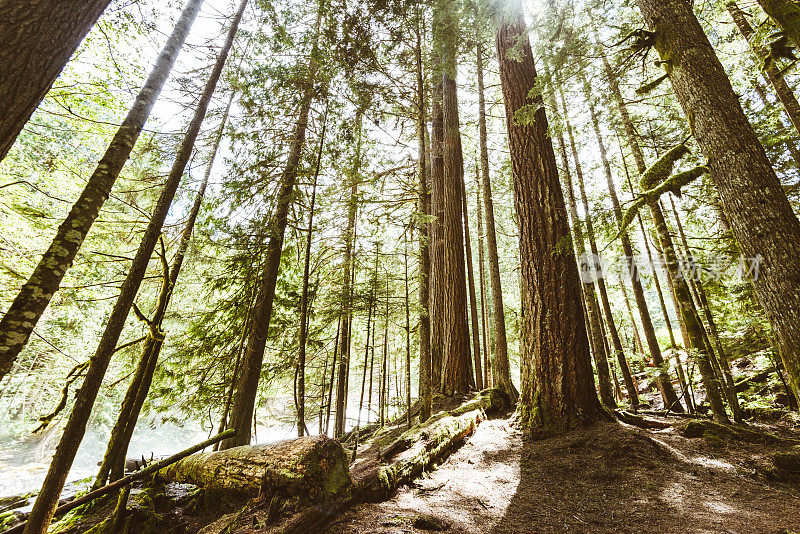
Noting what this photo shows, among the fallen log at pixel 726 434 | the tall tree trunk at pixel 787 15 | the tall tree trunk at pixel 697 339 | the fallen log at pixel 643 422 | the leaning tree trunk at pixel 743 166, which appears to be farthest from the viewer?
the fallen log at pixel 643 422

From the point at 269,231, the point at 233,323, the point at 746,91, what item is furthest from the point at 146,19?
the point at 746,91

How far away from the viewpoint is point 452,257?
8.73m

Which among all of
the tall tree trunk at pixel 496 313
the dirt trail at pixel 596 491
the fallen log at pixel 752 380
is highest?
the tall tree trunk at pixel 496 313

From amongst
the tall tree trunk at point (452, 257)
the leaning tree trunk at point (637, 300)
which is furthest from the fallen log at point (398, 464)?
the leaning tree trunk at point (637, 300)

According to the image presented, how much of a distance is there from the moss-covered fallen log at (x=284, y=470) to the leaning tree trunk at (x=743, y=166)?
16.6 ft

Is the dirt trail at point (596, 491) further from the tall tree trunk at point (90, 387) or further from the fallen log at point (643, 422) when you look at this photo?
the tall tree trunk at point (90, 387)

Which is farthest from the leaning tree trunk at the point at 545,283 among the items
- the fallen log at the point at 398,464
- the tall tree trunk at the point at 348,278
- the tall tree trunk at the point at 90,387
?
the tall tree trunk at the point at 90,387

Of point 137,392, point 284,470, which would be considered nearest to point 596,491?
point 284,470

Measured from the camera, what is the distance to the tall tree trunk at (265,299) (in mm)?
6395

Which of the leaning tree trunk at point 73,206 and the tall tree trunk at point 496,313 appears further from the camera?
the tall tree trunk at point 496,313

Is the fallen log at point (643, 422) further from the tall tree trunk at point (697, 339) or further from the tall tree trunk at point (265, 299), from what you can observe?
the tall tree trunk at point (265, 299)

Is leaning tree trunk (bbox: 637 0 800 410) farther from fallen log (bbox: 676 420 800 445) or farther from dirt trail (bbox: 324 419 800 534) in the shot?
fallen log (bbox: 676 420 800 445)

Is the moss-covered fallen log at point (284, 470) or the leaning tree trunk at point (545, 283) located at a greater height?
the leaning tree trunk at point (545, 283)

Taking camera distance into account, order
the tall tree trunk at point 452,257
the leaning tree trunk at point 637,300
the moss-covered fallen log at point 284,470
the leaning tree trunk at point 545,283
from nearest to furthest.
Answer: the moss-covered fallen log at point 284,470
the leaning tree trunk at point 545,283
the leaning tree trunk at point 637,300
the tall tree trunk at point 452,257
